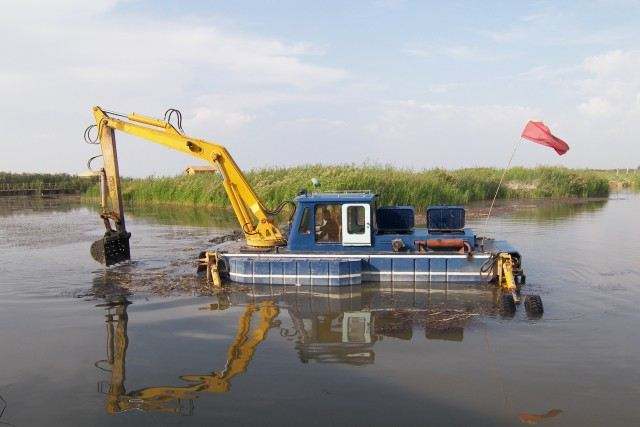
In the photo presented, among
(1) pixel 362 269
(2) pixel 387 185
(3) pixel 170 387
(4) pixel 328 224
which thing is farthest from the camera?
(2) pixel 387 185

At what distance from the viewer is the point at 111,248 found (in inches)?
588

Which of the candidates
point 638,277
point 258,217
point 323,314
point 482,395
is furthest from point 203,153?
point 638,277

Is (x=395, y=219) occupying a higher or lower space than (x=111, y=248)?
higher

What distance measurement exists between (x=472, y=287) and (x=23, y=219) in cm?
2580

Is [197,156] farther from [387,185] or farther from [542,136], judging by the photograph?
[387,185]

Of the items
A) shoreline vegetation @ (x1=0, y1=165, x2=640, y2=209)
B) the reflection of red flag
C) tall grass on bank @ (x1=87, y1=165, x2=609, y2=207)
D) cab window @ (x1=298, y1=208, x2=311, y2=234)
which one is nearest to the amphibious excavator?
cab window @ (x1=298, y1=208, x2=311, y2=234)

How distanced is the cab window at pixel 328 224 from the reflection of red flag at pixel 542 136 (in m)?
4.85

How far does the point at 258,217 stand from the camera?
14.3 m

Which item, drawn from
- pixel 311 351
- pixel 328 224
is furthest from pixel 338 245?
pixel 311 351

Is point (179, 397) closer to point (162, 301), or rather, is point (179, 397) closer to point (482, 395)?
point (482, 395)

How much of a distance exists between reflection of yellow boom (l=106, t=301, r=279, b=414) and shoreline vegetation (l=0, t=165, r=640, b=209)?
19.3 metres

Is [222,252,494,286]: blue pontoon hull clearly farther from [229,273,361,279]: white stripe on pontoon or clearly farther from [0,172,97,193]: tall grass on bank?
[0,172,97,193]: tall grass on bank

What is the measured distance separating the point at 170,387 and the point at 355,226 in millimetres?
6656

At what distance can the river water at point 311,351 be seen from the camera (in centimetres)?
676
